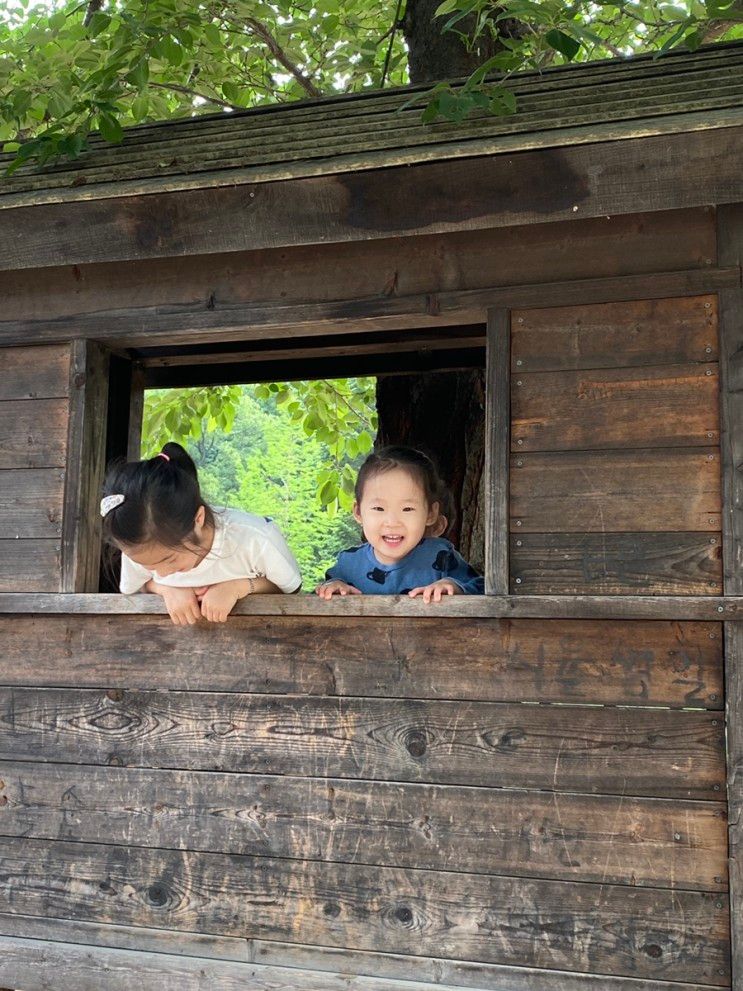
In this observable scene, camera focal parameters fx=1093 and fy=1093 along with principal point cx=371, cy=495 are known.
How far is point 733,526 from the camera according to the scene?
3.28 m

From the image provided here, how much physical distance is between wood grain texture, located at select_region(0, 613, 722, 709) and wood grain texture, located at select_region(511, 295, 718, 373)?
32.8 inches

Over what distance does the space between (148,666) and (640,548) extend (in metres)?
1.73

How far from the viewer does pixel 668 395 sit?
3426 mm

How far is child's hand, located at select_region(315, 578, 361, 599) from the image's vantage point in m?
3.61

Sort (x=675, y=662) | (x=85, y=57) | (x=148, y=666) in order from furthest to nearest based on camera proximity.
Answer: (x=85, y=57), (x=148, y=666), (x=675, y=662)

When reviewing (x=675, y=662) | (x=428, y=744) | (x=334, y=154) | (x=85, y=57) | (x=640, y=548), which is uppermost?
(x=85, y=57)

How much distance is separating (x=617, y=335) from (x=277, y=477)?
95.3ft

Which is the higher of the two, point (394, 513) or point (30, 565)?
point (394, 513)

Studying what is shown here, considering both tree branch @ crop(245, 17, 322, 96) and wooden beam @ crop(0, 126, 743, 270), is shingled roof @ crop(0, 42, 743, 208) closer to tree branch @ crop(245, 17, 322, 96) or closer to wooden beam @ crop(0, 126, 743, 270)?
wooden beam @ crop(0, 126, 743, 270)

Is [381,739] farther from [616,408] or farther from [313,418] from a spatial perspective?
[313,418]

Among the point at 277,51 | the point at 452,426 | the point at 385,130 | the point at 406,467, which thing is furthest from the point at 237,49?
the point at 406,467

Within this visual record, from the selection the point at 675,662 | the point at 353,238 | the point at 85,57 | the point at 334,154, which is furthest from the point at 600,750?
the point at 85,57

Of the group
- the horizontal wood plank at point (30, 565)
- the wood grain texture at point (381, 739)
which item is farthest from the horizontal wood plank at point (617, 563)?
the horizontal wood plank at point (30, 565)

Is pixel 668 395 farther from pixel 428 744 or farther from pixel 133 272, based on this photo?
pixel 133 272
